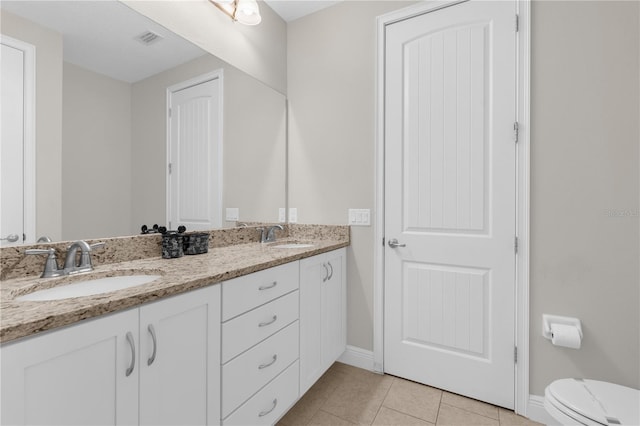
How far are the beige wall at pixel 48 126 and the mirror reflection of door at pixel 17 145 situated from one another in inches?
0.8

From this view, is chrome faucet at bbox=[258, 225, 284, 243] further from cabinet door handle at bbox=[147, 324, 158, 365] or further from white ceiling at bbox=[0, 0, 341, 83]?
cabinet door handle at bbox=[147, 324, 158, 365]

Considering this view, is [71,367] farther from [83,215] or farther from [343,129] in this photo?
[343,129]

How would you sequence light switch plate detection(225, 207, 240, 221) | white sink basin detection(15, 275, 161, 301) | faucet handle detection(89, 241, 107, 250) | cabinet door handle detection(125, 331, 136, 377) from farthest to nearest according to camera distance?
light switch plate detection(225, 207, 240, 221)
faucet handle detection(89, 241, 107, 250)
white sink basin detection(15, 275, 161, 301)
cabinet door handle detection(125, 331, 136, 377)

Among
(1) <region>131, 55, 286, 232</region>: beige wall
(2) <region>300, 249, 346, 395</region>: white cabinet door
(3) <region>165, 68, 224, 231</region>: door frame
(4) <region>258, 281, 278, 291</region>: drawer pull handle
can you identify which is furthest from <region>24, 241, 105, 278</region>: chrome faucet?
(2) <region>300, 249, 346, 395</region>: white cabinet door

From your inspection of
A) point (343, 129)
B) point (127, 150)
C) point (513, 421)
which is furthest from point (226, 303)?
point (513, 421)

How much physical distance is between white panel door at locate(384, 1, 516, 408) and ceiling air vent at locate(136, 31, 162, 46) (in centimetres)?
136

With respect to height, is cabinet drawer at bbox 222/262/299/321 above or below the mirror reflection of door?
below

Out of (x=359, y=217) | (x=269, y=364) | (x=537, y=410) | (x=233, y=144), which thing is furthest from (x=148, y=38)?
(x=537, y=410)

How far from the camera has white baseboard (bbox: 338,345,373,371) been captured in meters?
2.06

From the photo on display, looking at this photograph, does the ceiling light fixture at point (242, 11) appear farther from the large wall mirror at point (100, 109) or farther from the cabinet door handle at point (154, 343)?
the cabinet door handle at point (154, 343)

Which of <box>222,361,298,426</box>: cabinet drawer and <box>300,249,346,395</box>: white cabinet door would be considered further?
<box>300,249,346,395</box>: white cabinet door

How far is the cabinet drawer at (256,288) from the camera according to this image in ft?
3.80

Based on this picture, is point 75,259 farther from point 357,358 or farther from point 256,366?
point 357,358

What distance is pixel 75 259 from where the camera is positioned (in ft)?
3.77
